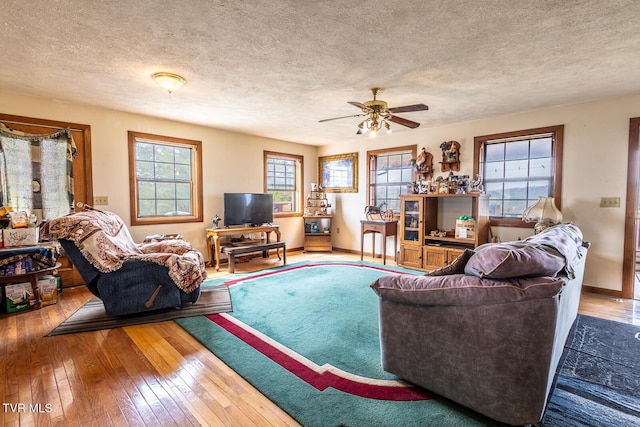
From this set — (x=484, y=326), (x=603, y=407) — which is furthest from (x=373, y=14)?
(x=603, y=407)

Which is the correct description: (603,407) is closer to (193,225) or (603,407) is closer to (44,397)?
(44,397)

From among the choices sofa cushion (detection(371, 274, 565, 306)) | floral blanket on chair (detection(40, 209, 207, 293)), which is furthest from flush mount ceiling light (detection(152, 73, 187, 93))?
sofa cushion (detection(371, 274, 565, 306))

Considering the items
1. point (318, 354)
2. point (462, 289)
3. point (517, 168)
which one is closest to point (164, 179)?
point (318, 354)

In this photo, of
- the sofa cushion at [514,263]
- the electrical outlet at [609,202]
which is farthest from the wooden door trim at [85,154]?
the electrical outlet at [609,202]

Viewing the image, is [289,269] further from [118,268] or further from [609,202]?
[609,202]

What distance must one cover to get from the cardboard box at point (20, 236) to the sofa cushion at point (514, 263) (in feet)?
14.1

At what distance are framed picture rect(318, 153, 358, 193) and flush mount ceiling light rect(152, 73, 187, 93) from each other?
3950 mm

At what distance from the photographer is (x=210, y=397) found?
1817 mm

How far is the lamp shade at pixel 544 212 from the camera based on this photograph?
385 cm

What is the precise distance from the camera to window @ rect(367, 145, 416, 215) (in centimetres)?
577

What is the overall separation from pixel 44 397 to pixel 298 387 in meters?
1.50

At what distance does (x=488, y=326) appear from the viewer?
1.54 m

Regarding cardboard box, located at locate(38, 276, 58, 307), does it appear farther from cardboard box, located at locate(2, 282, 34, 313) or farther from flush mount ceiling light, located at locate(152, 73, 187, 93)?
flush mount ceiling light, located at locate(152, 73, 187, 93)

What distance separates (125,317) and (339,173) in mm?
4847
